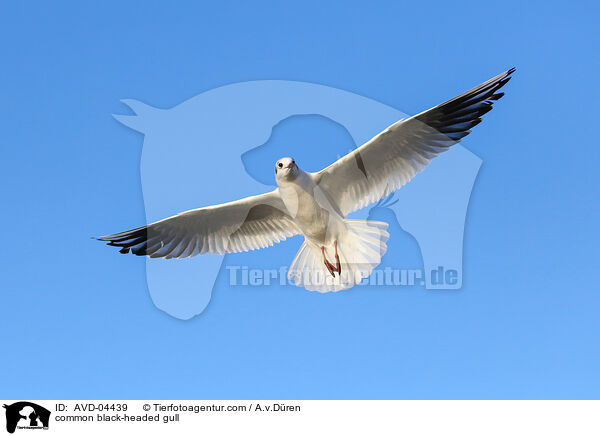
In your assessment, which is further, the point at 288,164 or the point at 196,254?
the point at 196,254

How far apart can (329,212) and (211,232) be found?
1295 mm

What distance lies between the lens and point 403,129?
16.4ft

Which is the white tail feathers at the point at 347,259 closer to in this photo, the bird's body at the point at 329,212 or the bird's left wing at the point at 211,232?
the bird's body at the point at 329,212

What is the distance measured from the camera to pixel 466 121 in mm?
5004

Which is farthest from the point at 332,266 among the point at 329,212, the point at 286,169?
the point at 286,169

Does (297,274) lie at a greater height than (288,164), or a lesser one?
lesser

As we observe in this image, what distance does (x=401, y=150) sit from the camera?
203 inches

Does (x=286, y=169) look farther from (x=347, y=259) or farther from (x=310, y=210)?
(x=347, y=259)
